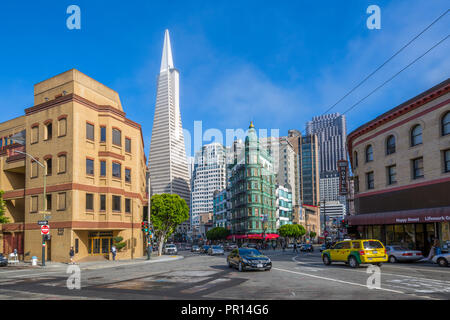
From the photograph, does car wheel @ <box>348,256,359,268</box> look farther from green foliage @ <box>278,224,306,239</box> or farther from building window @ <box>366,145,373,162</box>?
green foliage @ <box>278,224,306,239</box>

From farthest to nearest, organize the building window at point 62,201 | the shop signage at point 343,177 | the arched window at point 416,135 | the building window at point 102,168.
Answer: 1. the shop signage at point 343,177
2. the building window at point 102,168
3. the building window at point 62,201
4. the arched window at point 416,135

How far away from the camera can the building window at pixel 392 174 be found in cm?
3616

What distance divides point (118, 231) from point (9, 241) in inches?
497

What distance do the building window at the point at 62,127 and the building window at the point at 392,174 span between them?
106ft

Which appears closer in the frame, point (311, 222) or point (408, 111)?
point (408, 111)

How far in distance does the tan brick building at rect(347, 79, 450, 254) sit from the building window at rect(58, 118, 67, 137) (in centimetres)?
3108

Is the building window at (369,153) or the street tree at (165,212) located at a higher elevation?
the building window at (369,153)

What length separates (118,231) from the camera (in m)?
43.2

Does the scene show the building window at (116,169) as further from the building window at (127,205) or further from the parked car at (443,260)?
the parked car at (443,260)

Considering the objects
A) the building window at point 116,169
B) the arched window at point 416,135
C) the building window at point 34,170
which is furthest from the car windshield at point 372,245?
the building window at point 34,170

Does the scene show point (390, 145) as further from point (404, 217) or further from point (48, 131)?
point (48, 131)
